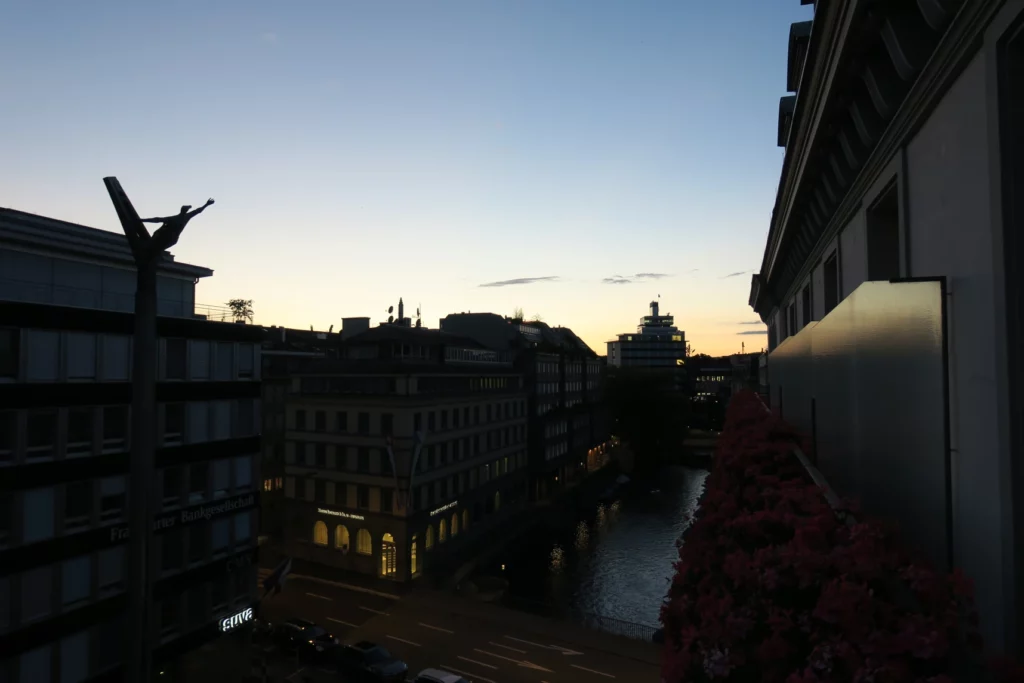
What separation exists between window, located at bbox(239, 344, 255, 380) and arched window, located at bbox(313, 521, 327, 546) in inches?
729

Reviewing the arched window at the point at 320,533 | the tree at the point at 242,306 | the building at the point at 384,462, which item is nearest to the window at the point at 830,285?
the building at the point at 384,462

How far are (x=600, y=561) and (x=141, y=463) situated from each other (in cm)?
4398

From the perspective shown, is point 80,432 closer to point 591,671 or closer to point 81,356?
point 81,356

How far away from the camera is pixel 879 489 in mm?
5227

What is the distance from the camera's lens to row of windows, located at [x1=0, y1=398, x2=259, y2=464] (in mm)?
21438

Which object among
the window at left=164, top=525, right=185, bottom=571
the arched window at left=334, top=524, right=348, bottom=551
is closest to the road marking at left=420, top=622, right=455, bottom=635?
the arched window at left=334, top=524, right=348, bottom=551

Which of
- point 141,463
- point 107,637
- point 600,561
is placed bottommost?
point 600,561

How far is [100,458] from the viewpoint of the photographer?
2386 cm

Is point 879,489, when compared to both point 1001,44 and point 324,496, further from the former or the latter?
point 324,496

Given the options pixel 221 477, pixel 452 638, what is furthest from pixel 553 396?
pixel 221 477

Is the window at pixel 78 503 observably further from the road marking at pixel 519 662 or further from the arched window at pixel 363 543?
the arched window at pixel 363 543

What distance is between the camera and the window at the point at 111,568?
2380cm

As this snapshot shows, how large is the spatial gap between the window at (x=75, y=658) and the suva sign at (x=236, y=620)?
235 inches

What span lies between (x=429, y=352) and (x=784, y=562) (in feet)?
175
